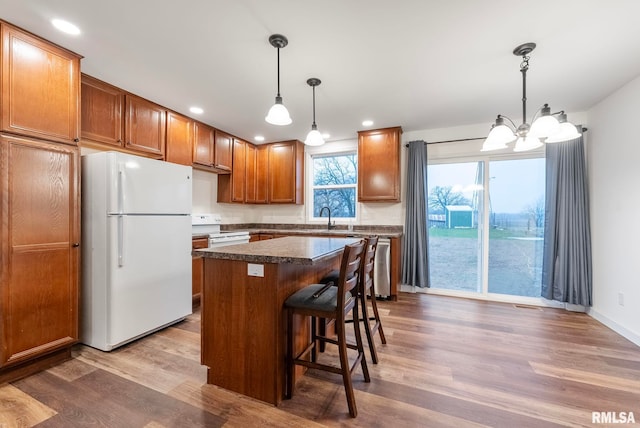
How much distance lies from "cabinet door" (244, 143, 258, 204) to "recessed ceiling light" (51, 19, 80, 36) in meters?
2.80

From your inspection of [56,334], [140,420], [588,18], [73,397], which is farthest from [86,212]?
[588,18]

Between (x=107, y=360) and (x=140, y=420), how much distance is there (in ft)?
3.04

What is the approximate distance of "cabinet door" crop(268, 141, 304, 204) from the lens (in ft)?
15.2

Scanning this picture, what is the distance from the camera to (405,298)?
12.6 ft

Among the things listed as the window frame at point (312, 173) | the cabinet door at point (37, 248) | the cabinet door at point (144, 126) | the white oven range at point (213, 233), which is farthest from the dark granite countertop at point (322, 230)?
the cabinet door at point (37, 248)

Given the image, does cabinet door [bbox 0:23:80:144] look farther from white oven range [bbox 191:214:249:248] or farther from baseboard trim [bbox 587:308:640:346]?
baseboard trim [bbox 587:308:640:346]

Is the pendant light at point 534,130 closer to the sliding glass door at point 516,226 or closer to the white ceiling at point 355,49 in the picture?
the white ceiling at point 355,49

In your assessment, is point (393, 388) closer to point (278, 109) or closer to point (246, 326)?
point (246, 326)

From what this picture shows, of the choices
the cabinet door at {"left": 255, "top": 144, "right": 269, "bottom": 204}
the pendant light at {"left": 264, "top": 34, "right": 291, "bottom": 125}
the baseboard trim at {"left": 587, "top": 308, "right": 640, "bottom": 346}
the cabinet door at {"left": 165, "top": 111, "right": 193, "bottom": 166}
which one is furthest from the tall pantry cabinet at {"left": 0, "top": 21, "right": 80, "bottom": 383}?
the baseboard trim at {"left": 587, "top": 308, "right": 640, "bottom": 346}

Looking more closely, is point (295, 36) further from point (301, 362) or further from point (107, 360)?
point (107, 360)

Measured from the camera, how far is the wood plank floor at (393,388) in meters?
1.55

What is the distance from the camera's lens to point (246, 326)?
1.72 meters

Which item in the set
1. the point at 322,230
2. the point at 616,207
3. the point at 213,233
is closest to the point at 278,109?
the point at 213,233

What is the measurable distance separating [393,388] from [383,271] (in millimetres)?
1958
